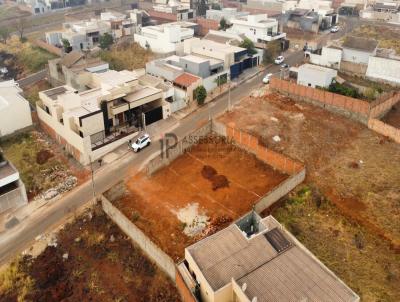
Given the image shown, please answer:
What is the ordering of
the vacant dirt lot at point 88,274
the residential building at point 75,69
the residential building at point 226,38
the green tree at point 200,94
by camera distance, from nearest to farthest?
the vacant dirt lot at point 88,274 < the green tree at point 200,94 < the residential building at point 75,69 < the residential building at point 226,38

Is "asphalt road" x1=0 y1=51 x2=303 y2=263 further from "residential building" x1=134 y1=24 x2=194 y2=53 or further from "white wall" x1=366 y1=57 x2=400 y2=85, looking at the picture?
"residential building" x1=134 y1=24 x2=194 y2=53

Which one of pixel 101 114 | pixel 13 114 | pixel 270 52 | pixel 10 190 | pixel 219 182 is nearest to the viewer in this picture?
pixel 10 190

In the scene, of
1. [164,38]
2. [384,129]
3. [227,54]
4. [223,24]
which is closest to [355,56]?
[227,54]

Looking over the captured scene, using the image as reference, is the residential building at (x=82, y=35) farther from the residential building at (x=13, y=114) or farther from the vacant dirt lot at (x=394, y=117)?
the vacant dirt lot at (x=394, y=117)

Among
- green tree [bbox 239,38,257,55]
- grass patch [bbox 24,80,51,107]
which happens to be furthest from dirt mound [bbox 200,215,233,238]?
grass patch [bbox 24,80,51,107]

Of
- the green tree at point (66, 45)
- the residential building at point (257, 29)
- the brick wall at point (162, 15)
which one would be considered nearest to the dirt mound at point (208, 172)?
the residential building at point (257, 29)

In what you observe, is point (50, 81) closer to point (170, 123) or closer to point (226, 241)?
point (170, 123)

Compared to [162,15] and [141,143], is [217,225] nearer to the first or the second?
[141,143]
